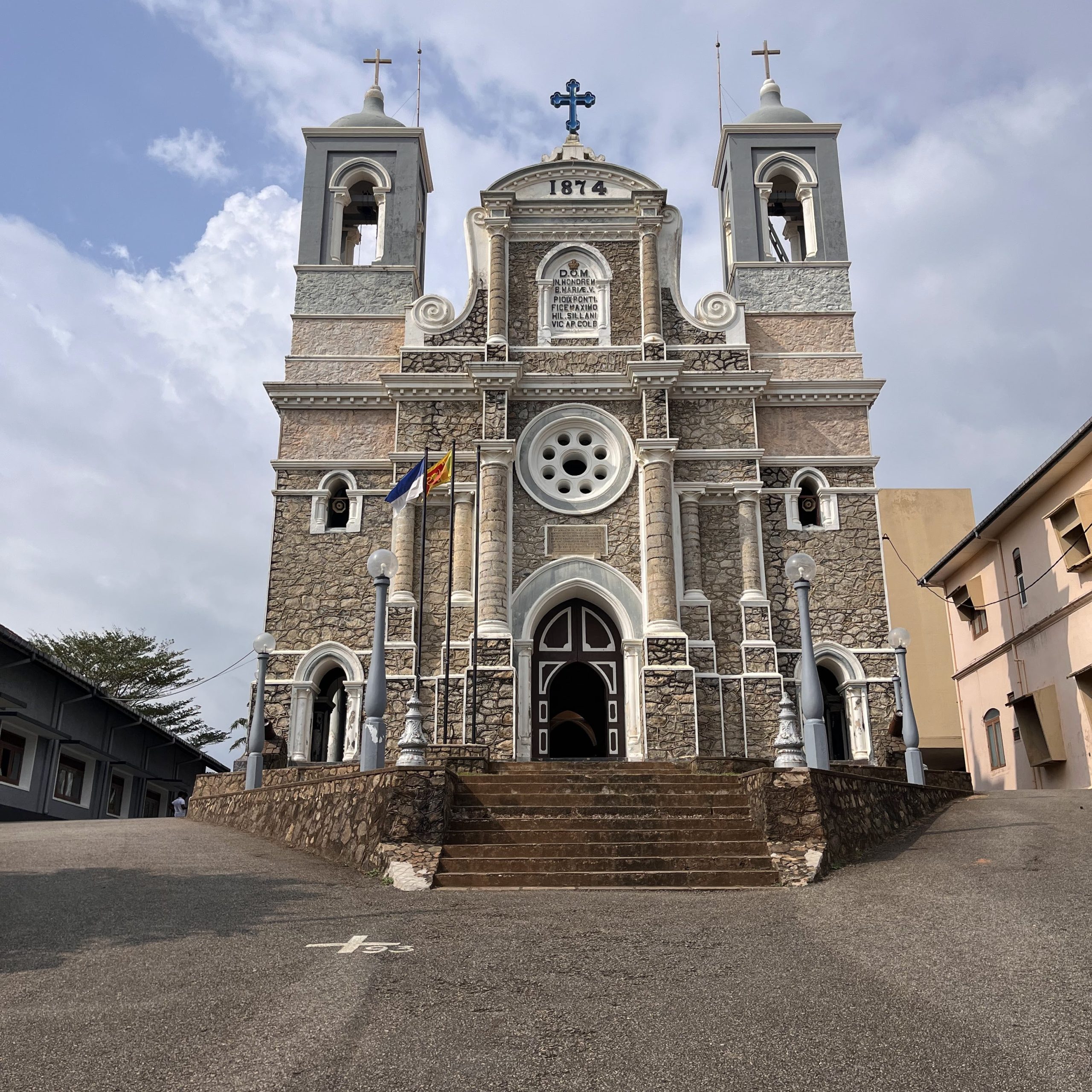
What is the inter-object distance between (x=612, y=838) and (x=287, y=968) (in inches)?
220

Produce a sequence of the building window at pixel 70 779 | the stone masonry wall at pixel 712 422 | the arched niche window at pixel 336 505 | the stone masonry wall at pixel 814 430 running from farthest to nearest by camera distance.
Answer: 1. the building window at pixel 70 779
2. the stone masonry wall at pixel 814 430
3. the stone masonry wall at pixel 712 422
4. the arched niche window at pixel 336 505

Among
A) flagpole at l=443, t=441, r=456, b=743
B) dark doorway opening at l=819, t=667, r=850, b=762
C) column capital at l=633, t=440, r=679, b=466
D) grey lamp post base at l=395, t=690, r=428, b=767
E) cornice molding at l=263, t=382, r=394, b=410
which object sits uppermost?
cornice molding at l=263, t=382, r=394, b=410

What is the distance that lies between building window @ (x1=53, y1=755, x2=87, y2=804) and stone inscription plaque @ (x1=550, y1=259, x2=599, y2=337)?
51.3ft

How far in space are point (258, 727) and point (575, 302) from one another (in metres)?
11.4

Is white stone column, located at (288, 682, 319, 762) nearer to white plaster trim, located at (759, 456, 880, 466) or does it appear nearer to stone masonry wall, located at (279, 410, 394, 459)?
stone masonry wall, located at (279, 410, 394, 459)

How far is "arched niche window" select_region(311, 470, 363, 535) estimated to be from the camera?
21.7 meters

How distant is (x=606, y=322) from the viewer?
22.8 m

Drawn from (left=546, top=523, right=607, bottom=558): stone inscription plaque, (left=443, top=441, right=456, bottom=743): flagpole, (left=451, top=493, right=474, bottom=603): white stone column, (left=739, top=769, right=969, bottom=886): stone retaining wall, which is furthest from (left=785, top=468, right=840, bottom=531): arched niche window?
(left=739, top=769, right=969, bottom=886): stone retaining wall

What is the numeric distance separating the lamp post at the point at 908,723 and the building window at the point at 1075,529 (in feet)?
12.4

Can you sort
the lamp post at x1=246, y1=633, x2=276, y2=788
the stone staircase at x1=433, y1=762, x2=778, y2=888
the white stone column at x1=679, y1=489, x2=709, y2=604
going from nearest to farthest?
the stone staircase at x1=433, y1=762, x2=778, y2=888 < the lamp post at x1=246, y1=633, x2=276, y2=788 < the white stone column at x1=679, y1=489, x2=709, y2=604

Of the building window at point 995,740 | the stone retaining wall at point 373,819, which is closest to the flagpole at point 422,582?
the stone retaining wall at point 373,819

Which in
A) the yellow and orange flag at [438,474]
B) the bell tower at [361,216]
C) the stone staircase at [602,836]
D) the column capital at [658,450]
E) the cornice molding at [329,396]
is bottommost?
the stone staircase at [602,836]

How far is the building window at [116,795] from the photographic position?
29.1 m

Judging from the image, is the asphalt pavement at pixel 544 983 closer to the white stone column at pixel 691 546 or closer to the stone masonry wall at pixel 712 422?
the white stone column at pixel 691 546
